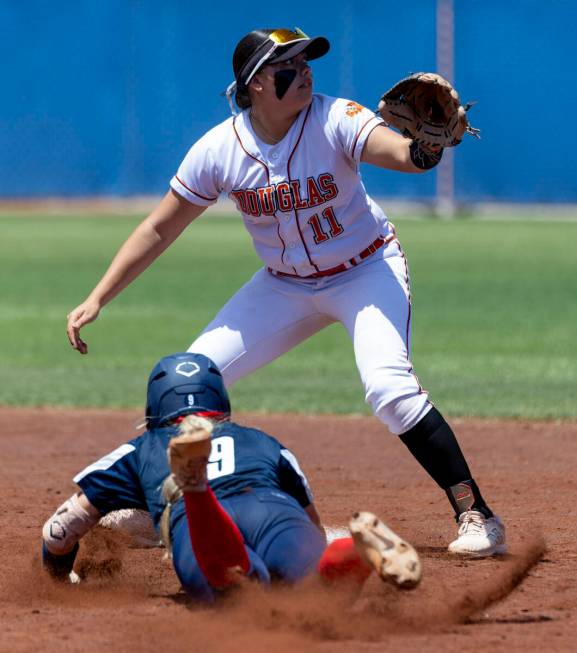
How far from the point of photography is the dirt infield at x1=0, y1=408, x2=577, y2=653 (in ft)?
11.1

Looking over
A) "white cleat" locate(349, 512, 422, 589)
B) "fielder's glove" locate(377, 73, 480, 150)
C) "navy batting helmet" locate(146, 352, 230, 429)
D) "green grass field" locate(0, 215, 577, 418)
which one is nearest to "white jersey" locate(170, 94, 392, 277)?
"fielder's glove" locate(377, 73, 480, 150)

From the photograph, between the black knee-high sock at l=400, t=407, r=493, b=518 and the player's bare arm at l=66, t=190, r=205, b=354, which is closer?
the black knee-high sock at l=400, t=407, r=493, b=518

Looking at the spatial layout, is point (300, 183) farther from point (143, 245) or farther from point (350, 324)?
point (143, 245)

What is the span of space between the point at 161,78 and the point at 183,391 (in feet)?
81.8

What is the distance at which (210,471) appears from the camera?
373 centimetres

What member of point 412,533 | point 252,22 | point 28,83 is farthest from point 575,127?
point 412,533

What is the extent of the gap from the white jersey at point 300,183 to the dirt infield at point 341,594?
1159mm

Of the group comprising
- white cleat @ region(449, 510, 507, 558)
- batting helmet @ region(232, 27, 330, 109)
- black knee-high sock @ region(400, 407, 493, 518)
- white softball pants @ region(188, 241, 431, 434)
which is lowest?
white cleat @ region(449, 510, 507, 558)

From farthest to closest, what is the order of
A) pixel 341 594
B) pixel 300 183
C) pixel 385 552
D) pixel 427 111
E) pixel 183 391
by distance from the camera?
pixel 300 183 → pixel 427 111 → pixel 183 391 → pixel 341 594 → pixel 385 552

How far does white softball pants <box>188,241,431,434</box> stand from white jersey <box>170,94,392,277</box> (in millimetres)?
89

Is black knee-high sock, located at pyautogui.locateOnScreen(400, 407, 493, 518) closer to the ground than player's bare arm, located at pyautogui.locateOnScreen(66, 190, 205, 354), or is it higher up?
closer to the ground

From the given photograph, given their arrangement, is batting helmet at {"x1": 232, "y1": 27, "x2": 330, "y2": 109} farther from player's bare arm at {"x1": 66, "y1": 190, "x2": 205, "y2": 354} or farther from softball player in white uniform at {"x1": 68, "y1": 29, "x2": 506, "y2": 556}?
player's bare arm at {"x1": 66, "y1": 190, "x2": 205, "y2": 354}

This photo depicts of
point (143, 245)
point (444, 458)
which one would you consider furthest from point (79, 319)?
point (444, 458)

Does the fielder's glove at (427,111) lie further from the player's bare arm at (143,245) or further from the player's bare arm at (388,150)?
the player's bare arm at (143,245)
